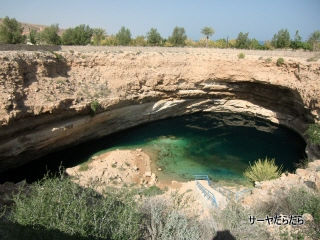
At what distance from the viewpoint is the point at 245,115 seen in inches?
1080

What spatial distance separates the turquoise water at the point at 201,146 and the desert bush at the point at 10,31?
16.8m

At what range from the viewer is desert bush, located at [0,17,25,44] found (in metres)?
28.2

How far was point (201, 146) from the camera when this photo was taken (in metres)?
22.2

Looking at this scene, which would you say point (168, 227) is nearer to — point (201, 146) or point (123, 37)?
point (201, 146)

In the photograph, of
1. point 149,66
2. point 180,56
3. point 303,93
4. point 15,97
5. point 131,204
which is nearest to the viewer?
point 131,204

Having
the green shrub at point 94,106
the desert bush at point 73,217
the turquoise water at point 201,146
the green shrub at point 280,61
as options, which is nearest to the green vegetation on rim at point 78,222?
the desert bush at point 73,217

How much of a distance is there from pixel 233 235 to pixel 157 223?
94.8 inches

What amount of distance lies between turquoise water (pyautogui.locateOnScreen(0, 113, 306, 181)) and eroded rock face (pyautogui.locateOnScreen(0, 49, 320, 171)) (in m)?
0.91

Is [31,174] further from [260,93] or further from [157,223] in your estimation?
[260,93]

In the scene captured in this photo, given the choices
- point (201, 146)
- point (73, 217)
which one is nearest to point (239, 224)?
point (73, 217)

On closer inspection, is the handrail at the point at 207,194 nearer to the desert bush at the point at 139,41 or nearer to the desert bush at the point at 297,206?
the desert bush at the point at 297,206

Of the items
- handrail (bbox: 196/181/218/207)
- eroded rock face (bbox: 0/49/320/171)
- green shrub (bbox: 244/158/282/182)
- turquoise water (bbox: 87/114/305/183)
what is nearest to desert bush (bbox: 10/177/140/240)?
handrail (bbox: 196/181/218/207)

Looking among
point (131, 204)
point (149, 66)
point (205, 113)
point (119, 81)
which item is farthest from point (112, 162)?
point (205, 113)

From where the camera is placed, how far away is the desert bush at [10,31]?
92.5 feet
